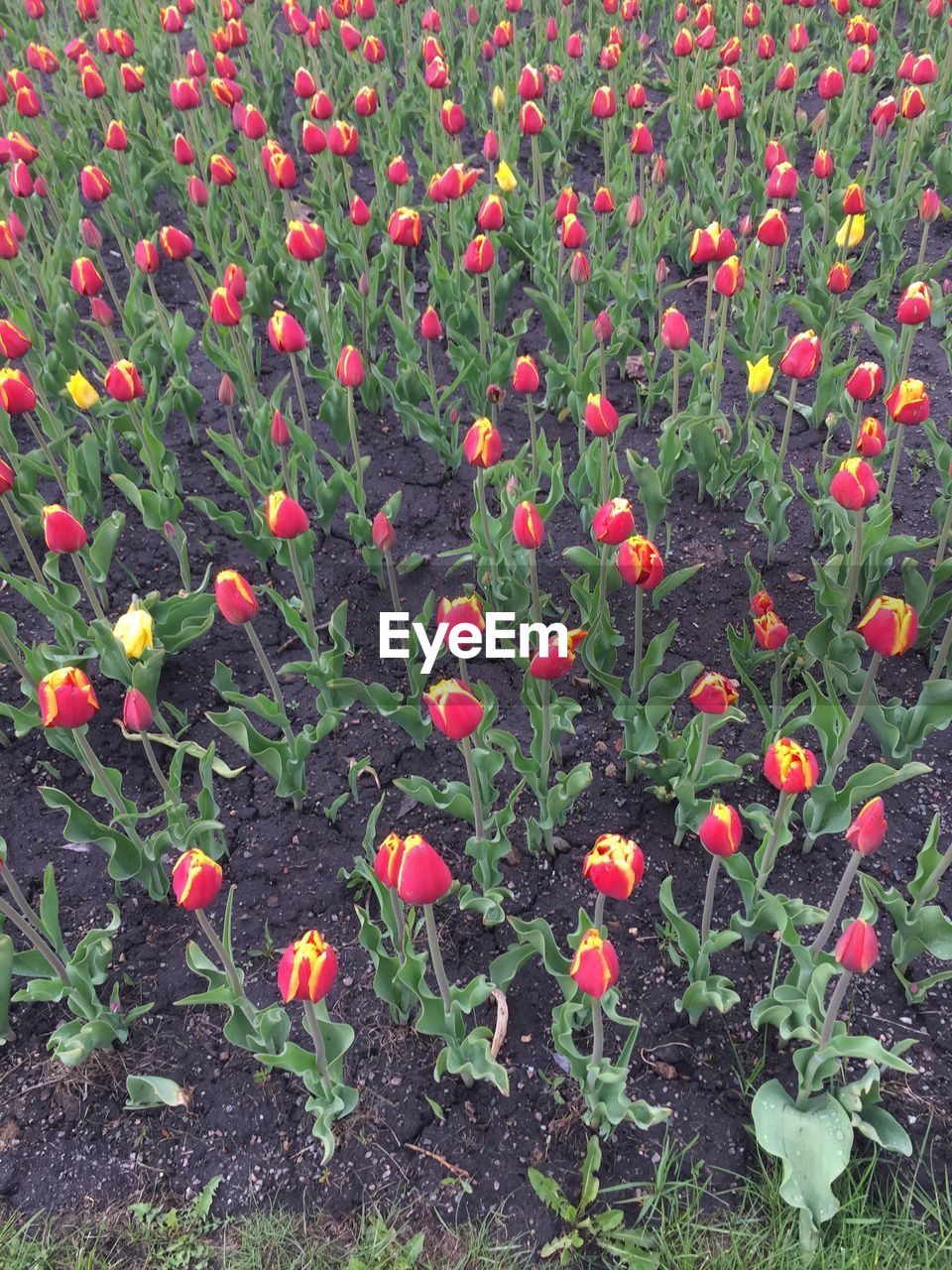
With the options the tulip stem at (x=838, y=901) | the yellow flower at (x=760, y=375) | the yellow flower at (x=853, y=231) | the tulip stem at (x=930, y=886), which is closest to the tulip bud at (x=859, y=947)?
the tulip stem at (x=838, y=901)

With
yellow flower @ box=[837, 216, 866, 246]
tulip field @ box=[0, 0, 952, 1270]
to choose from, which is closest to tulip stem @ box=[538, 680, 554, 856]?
tulip field @ box=[0, 0, 952, 1270]

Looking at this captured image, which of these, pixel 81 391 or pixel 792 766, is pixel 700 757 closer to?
pixel 792 766

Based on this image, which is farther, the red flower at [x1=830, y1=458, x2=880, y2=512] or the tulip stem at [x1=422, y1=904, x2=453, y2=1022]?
the red flower at [x1=830, y1=458, x2=880, y2=512]

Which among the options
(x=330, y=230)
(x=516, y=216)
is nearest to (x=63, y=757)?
(x=330, y=230)

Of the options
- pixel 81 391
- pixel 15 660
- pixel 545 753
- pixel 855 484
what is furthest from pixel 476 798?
pixel 81 391

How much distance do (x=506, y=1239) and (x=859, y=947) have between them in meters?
0.88

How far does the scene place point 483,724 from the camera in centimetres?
257

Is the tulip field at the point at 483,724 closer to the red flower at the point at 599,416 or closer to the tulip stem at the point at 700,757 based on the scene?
the tulip stem at the point at 700,757

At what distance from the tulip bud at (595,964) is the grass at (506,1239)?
0.54 meters

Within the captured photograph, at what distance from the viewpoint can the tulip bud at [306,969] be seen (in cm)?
171

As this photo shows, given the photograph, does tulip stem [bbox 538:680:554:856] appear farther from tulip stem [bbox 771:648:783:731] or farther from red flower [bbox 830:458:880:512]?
red flower [bbox 830:458:880:512]

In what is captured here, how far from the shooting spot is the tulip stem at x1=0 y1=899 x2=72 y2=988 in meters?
2.11

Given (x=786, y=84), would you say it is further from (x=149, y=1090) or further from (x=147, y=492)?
(x=149, y=1090)

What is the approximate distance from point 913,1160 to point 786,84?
422 centimetres
